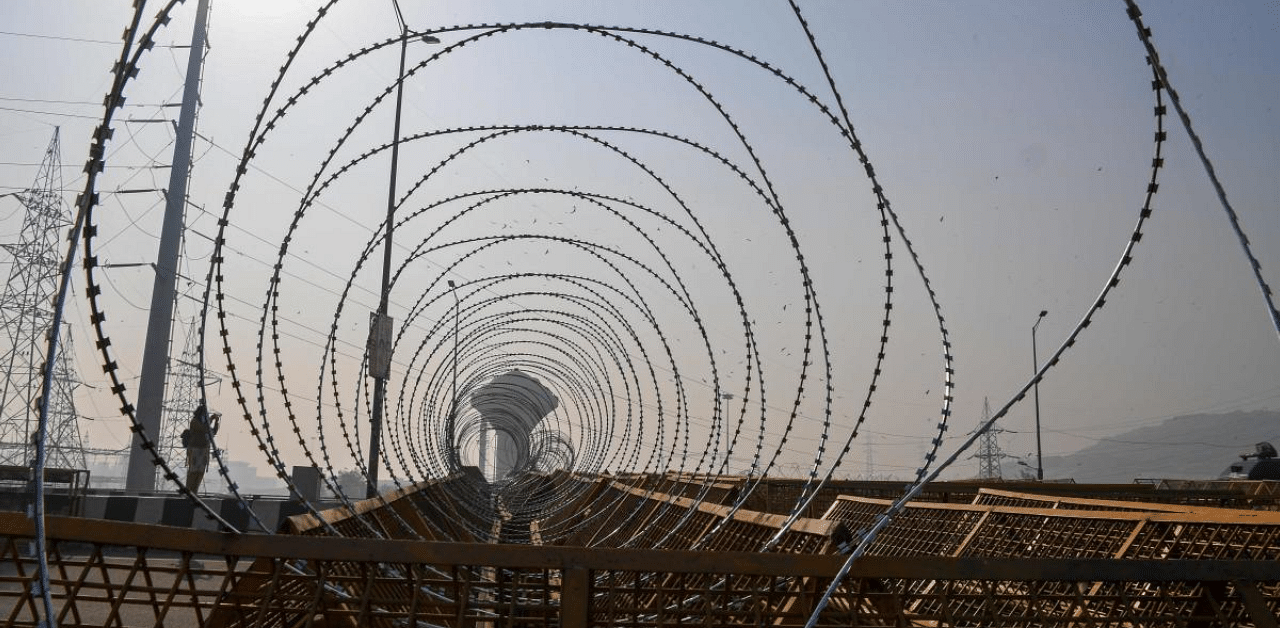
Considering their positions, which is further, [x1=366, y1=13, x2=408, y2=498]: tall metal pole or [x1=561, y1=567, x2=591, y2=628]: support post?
[x1=366, y1=13, x2=408, y2=498]: tall metal pole

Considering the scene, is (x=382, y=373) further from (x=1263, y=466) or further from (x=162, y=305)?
(x=1263, y=466)

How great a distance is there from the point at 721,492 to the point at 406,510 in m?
5.65

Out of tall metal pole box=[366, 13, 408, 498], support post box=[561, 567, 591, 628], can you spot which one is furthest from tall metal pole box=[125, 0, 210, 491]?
support post box=[561, 567, 591, 628]

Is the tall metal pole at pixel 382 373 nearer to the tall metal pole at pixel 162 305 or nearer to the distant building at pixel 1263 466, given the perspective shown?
the tall metal pole at pixel 162 305

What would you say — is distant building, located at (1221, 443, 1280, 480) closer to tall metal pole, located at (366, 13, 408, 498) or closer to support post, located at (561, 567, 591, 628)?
tall metal pole, located at (366, 13, 408, 498)

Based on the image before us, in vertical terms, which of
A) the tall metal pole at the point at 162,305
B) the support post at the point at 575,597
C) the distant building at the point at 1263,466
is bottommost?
the support post at the point at 575,597

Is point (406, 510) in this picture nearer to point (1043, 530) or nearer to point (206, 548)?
point (1043, 530)

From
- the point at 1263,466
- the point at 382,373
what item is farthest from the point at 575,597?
the point at 1263,466

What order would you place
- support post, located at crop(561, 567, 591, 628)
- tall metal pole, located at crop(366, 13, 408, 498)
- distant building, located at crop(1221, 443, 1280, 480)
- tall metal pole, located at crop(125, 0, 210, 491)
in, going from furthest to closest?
tall metal pole, located at crop(125, 0, 210, 491) → distant building, located at crop(1221, 443, 1280, 480) → tall metal pole, located at crop(366, 13, 408, 498) → support post, located at crop(561, 567, 591, 628)

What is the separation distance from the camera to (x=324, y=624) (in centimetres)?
546

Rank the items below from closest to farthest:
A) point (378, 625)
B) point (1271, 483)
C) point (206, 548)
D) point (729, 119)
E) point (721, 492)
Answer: point (206, 548), point (378, 625), point (729, 119), point (721, 492), point (1271, 483)

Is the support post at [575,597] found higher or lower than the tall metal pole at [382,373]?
lower

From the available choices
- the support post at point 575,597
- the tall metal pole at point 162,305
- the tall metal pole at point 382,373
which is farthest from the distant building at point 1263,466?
the tall metal pole at point 162,305

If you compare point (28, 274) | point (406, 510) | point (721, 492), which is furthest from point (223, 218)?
point (28, 274)
